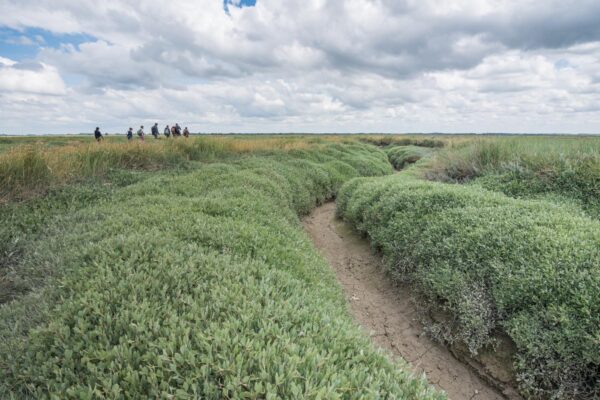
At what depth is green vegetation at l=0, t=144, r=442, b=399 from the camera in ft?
7.30

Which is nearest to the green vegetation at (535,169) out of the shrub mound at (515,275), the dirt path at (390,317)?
the shrub mound at (515,275)

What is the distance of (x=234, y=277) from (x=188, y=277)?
49 centimetres

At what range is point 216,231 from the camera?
17.4 feet

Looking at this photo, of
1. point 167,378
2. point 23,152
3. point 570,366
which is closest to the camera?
point 167,378

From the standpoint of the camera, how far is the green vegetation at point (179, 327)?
222cm

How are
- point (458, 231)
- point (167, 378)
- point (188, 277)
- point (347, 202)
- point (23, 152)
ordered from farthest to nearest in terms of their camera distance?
point (347, 202)
point (23, 152)
point (458, 231)
point (188, 277)
point (167, 378)

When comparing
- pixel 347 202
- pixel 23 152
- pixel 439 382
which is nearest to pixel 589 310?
pixel 439 382

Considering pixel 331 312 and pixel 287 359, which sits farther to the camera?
pixel 331 312

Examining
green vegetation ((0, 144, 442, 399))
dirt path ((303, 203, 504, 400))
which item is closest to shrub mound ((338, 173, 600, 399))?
dirt path ((303, 203, 504, 400))

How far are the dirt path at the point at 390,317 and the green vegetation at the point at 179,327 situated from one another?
1.16 metres

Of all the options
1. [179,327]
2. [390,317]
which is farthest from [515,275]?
[179,327]

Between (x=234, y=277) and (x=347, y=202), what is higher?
(x=234, y=277)

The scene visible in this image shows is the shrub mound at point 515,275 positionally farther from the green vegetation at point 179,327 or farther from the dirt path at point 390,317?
the green vegetation at point 179,327

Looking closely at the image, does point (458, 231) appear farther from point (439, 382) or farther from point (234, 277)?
point (234, 277)
